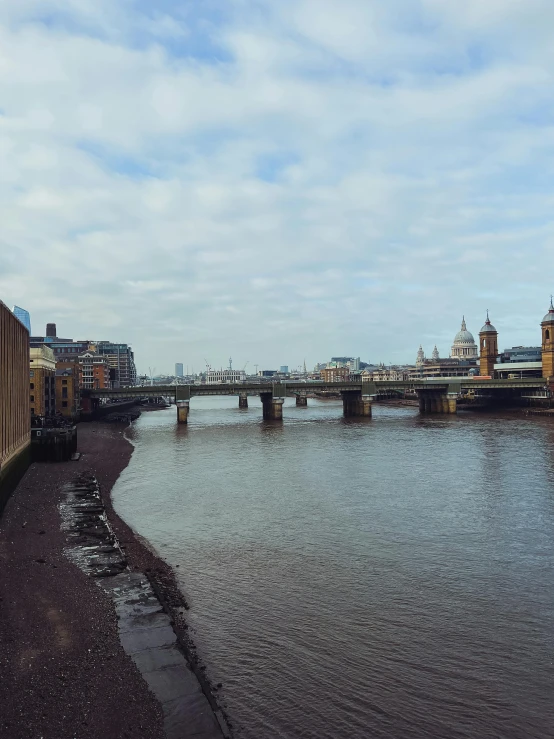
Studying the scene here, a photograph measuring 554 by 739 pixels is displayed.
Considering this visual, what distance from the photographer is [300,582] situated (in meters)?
29.5

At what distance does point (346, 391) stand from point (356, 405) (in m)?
4.74

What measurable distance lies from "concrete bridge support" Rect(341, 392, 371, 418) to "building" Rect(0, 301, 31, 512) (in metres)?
93.8

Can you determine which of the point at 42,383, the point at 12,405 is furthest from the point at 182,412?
the point at 12,405

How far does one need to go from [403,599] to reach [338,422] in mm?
105800

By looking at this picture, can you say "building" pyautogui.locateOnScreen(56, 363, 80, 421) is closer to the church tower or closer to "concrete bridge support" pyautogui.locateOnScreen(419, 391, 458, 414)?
"concrete bridge support" pyautogui.locateOnScreen(419, 391, 458, 414)

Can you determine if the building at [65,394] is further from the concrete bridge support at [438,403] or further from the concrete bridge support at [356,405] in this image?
the concrete bridge support at [438,403]

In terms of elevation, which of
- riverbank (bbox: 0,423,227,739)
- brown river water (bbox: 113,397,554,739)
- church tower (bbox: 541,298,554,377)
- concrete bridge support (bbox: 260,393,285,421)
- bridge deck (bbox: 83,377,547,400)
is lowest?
brown river water (bbox: 113,397,554,739)

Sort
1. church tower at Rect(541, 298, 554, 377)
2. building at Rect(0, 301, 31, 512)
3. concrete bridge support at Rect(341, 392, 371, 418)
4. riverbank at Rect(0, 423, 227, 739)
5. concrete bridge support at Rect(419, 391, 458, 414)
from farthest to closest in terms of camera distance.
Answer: church tower at Rect(541, 298, 554, 377) → concrete bridge support at Rect(419, 391, 458, 414) → concrete bridge support at Rect(341, 392, 371, 418) → building at Rect(0, 301, 31, 512) → riverbank at Rect(0, 423, 227, 739)

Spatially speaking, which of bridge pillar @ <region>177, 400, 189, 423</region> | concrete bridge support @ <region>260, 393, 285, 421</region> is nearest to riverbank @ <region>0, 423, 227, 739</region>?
bridge pillar @ <region>177, 400, 189, 423</region>

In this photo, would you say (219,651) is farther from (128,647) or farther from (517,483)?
(517,483)

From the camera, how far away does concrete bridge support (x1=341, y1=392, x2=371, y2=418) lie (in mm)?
145750

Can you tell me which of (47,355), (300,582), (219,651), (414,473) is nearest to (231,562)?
(300,582)

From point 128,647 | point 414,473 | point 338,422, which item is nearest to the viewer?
point 128,647

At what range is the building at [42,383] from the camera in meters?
102
